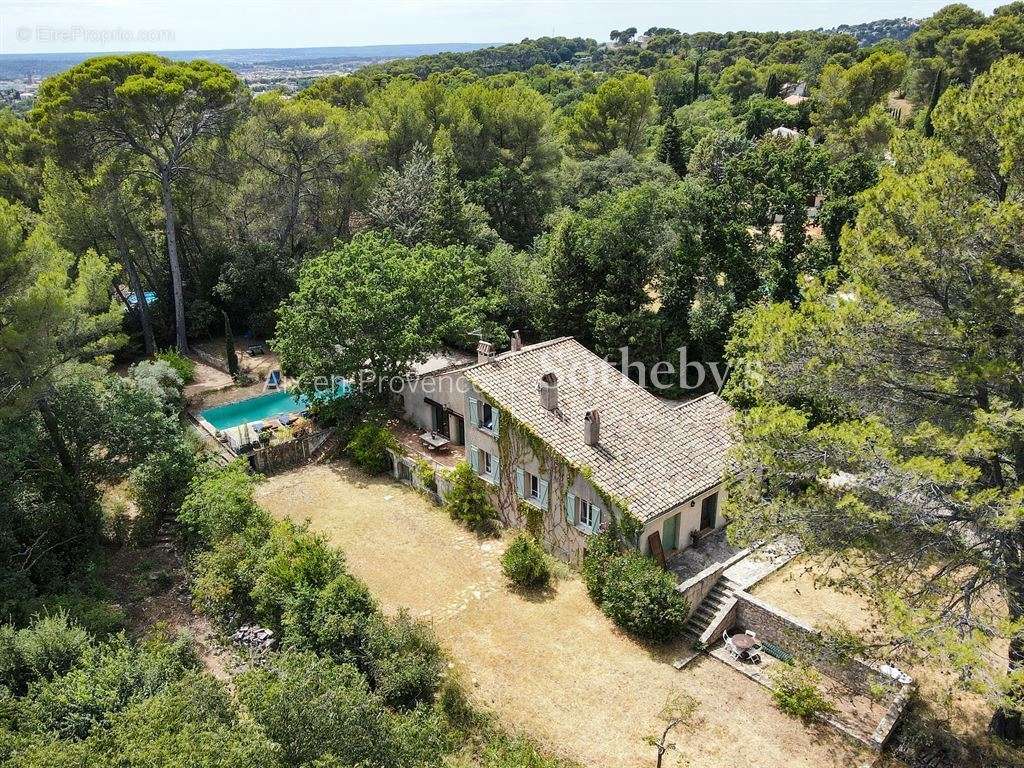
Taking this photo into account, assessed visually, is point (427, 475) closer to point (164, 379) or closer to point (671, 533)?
point (671, 533)

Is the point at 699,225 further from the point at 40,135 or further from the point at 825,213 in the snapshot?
the point at 40,135

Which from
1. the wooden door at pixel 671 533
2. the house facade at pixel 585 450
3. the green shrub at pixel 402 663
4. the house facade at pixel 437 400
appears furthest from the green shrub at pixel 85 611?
the wooden door at pixel 671 533

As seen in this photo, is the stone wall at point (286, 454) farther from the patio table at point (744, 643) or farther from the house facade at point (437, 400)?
the patio table at point (744, 643)

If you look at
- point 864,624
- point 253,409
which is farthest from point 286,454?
point 864,624

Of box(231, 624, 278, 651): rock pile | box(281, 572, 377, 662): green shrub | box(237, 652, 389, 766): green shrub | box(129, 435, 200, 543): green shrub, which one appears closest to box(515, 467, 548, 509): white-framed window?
box(281, 572, 377, 662): green shrub

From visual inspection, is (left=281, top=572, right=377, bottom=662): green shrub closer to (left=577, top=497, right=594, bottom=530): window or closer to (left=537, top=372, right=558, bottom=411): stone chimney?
(left=577, top=497, right=594, bottom=530): window

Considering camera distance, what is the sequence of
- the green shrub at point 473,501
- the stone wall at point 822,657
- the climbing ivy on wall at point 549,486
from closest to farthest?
1. the stone wall at point 822,657
2. the climbing ivy on wall at point 549,486
3. the green shrub at point 473,501
